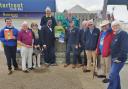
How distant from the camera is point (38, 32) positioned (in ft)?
46.0

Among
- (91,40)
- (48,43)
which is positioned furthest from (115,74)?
(48,43)

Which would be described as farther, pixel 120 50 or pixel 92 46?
pixel 92 46

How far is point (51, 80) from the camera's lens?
11625 millimetres

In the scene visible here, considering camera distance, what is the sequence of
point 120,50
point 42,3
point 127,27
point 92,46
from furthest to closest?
1. point 42,3
2. point 127,27
3. point 92,46
4. point 120,50

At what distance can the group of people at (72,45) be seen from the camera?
11.1m

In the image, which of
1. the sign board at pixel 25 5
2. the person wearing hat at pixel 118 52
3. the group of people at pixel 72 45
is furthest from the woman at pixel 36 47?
the sign board at pixel 25 5

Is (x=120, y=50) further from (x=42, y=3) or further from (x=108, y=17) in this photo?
(x=42, y=3)

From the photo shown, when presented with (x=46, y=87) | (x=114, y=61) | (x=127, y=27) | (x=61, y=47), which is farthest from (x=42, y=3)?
(x=114, y=61)

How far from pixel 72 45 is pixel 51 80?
114 inches

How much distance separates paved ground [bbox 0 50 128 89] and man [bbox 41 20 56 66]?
30.7 inches

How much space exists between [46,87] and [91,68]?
10.2 ft

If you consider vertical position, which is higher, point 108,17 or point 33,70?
point 108,17

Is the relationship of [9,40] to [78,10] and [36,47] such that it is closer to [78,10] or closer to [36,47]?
[36,47]

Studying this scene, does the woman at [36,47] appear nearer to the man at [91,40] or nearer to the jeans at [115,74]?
the man at [91,40]
